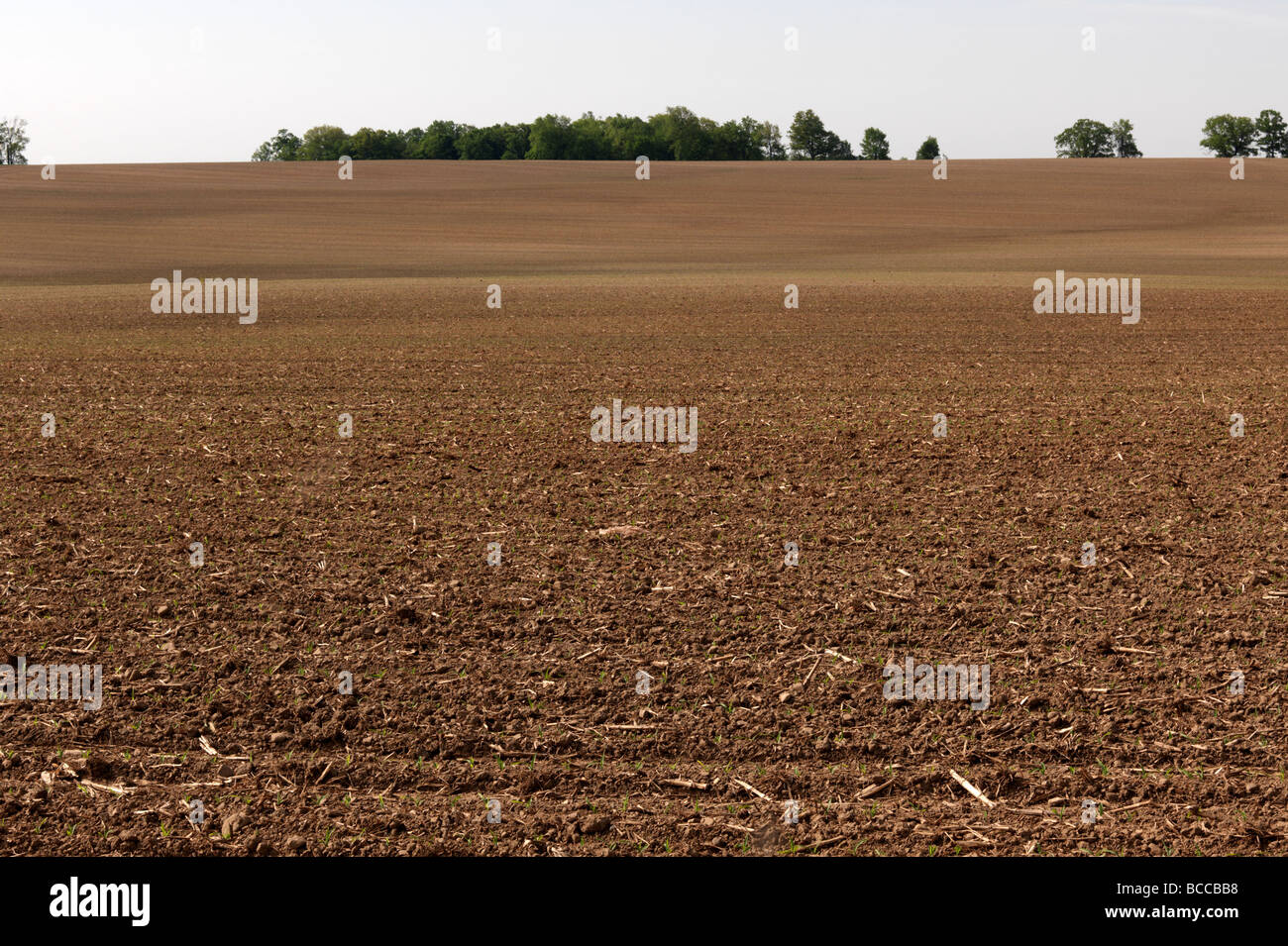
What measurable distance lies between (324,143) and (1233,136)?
303 ft

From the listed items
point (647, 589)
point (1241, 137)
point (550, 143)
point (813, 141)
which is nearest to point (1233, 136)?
point (1241, 137)

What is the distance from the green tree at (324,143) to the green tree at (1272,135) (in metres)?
92.7

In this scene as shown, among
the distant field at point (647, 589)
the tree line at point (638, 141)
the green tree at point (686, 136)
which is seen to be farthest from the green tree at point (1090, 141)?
the distant field at point (647, 589)

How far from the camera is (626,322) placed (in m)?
29.4

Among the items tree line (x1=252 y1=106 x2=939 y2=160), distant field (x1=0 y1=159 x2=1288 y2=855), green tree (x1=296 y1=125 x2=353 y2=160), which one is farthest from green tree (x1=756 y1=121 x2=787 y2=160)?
distant field (x1=0 y1=159 x2=1288 y2=855)

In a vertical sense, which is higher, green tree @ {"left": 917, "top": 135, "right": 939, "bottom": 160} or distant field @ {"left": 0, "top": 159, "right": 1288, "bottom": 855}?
green tree @ {"left": 917, "top": 135, "right": 939, "bottom": 160}

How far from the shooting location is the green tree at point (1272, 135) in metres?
116

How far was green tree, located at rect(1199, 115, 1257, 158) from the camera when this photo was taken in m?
116

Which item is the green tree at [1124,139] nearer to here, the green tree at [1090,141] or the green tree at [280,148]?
the green tree at [1090,141]

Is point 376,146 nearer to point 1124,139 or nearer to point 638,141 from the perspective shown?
point 638,141

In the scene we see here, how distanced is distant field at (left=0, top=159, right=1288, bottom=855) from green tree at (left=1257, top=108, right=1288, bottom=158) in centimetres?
10629

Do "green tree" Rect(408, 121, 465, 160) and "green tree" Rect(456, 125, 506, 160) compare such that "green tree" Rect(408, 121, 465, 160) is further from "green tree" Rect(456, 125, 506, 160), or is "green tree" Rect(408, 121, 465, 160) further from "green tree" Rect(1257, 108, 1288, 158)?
"green tree" Rect(1257, 108, 1288, 158)
